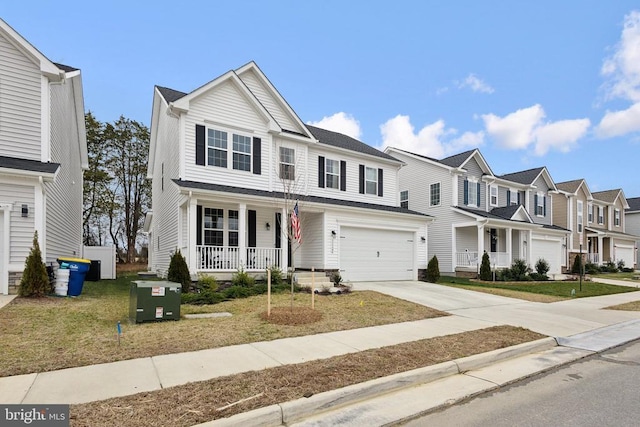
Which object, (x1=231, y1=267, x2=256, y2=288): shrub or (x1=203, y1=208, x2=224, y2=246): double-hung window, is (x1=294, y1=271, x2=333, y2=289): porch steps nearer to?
(x1=231, y1=267, x2=256, y2=288): shrub

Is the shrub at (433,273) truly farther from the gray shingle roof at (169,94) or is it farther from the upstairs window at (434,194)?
the gray shingle roof at (169,94)

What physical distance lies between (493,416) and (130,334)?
588 cm

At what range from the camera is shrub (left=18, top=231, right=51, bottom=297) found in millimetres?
9469

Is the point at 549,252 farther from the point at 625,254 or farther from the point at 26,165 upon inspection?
the point at 26,165

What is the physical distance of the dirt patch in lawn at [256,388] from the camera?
353cm

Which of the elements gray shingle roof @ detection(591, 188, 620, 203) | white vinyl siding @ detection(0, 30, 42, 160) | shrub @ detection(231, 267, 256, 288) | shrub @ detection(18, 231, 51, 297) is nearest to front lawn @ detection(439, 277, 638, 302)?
shrub @ detection(231, 267, 256, 288)

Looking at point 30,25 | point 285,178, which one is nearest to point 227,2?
point 285,178

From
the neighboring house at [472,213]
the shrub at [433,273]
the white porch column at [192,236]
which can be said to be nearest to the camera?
the white porch column at [192,236]

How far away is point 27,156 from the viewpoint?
1112 centimetres

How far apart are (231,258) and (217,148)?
424 cm

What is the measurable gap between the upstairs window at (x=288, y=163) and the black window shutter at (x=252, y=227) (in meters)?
2.24

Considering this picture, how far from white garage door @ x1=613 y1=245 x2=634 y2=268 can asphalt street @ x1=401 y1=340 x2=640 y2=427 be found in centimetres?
3808
